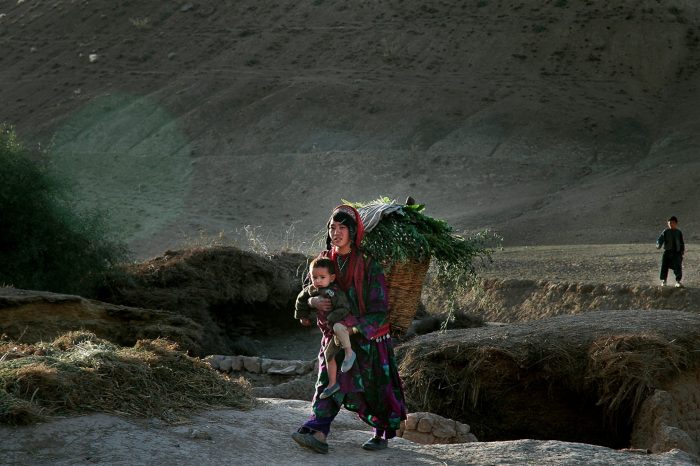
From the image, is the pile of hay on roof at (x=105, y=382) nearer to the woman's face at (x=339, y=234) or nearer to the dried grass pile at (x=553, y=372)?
the woman's face at (x=339, y=234)

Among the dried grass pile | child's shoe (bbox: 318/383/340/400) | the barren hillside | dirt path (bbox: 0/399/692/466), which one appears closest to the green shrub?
the dried grass pile

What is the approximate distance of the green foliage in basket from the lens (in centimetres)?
725

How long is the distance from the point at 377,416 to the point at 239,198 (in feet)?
80.9

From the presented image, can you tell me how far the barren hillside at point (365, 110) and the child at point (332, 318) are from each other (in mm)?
19439

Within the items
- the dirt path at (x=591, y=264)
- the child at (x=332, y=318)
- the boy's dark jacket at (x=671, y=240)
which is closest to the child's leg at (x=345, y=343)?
the child at (x=332, y=318)

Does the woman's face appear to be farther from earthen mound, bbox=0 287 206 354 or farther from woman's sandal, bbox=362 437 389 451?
earthen mound, bbox=0 287 206 354

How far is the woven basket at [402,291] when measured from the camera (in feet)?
24.1

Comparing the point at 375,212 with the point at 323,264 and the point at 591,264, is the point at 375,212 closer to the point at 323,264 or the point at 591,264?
the point at 323,264

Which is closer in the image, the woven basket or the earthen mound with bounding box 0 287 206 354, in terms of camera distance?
the woven basket

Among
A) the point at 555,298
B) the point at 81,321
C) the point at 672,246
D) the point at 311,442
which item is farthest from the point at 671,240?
the point at 311,442

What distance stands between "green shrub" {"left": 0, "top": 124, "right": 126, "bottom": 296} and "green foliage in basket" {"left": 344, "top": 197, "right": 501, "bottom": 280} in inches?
374

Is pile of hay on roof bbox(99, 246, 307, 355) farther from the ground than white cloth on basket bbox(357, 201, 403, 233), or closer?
closer

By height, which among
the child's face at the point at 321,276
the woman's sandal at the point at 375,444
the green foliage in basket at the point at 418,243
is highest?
the green foliage in basket at the point at 418,243

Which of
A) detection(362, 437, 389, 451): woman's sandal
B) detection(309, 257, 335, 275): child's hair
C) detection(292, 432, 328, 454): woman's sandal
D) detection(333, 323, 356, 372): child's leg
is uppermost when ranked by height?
detection(309, 257, 335, 275): child's hair
